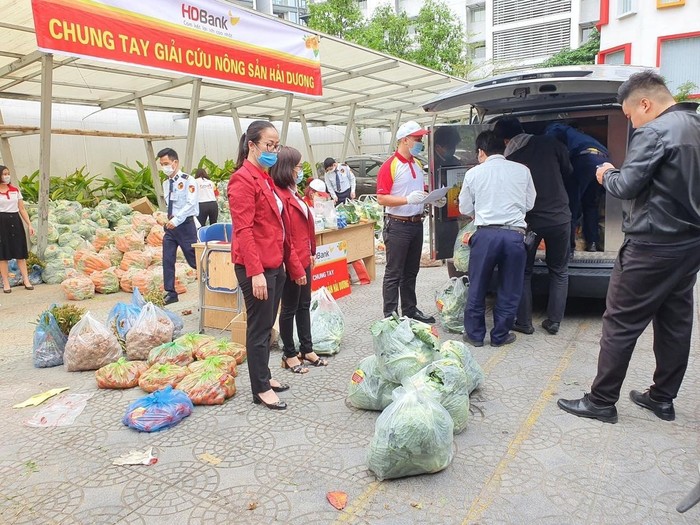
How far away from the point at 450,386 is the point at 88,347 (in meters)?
2.94

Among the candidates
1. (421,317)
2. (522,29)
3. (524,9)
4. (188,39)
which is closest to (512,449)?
(421,317)

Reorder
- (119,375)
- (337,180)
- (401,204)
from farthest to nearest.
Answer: (337,180) < (401,204) < (119,375)

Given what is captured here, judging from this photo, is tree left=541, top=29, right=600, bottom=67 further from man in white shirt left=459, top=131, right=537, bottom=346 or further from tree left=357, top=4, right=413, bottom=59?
man in white shirt left=459, top=131, right=537, bottom=346

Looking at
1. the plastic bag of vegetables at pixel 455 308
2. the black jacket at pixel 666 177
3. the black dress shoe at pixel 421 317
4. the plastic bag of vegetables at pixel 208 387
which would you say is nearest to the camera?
the black jacket at pixel 666 177

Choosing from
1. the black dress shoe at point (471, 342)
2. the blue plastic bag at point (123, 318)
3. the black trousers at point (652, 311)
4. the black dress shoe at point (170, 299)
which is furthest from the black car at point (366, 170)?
the black trousers at point (652, 311)

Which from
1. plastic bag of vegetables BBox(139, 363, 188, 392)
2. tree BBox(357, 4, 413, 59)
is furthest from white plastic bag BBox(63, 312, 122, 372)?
tree BBox(357, 4, 413, 59)

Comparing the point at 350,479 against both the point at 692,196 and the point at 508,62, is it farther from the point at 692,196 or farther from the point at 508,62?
the point at 508,62

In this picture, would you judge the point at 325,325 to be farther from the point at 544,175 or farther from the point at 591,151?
the point at 591,151

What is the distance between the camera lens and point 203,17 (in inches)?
279

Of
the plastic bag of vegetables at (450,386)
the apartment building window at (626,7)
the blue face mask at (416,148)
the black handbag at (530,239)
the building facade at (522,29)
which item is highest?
the building facade at (522,29)

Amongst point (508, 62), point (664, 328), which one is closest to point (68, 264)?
point (664, 328)

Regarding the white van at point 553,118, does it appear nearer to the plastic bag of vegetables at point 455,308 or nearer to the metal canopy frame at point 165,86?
the plastic bag of vegetables at point 455,308

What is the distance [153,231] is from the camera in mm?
9172

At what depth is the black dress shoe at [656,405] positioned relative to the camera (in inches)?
125
